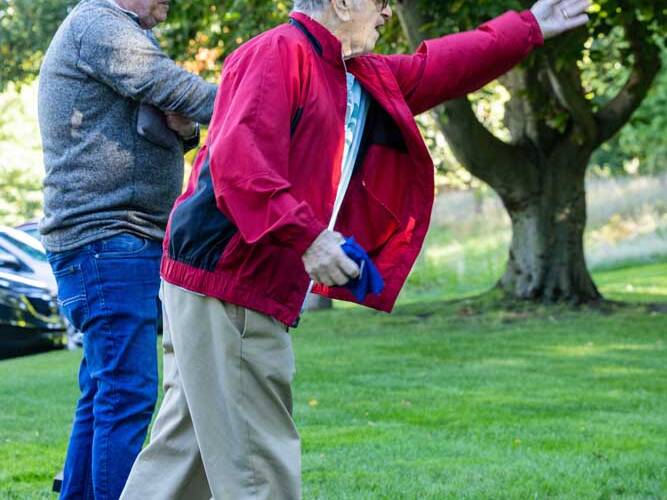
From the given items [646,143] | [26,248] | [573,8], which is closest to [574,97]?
[26,248]

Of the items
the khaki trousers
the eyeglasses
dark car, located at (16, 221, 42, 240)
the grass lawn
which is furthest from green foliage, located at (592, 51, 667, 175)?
the khaki trousers

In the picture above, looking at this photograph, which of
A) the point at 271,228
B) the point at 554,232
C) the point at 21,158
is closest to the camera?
the point at 271,228

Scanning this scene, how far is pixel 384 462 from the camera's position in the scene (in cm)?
595

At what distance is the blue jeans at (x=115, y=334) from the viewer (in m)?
4.06

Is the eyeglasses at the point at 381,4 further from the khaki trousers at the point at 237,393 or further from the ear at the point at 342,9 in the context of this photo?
the khaki trousers at the point at 237,393

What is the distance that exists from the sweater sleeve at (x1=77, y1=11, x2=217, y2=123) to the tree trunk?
40.1 feet

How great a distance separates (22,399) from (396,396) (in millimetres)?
2653

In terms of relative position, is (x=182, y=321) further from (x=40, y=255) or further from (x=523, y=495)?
(x=40, y=255)

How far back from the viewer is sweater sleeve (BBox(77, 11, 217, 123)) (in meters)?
3.89

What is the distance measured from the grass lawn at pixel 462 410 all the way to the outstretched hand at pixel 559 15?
2.09m

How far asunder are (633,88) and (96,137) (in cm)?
1239

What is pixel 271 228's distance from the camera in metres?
3.04

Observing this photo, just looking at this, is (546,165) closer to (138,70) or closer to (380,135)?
(138,70)

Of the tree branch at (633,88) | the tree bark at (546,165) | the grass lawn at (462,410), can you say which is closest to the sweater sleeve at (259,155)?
the grass lawn at (462,410)
